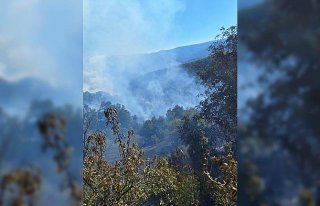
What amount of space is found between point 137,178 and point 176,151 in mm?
541

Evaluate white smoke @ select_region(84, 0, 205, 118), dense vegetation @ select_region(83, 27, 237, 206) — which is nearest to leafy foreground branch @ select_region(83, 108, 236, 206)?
dense vegetation @ select_region(83, 27, 237, 206)

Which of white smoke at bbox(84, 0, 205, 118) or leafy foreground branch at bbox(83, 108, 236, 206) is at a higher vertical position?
white smoke at bbox(84, 0, 205, 118)

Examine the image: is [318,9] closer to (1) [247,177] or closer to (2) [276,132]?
(2) [276,132]

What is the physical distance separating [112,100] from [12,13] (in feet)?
9.69

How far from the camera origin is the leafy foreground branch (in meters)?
4.19

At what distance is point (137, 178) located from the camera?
4.33 meters

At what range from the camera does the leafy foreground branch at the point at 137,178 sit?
419 cm

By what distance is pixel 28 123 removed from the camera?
156 cm

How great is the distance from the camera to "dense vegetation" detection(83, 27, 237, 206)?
4246 millimetres

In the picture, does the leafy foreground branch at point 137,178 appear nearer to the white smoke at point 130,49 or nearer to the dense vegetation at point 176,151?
the dense vegetation at point 176,151

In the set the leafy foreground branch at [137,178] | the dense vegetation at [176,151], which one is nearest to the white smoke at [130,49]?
the dense vegetation at [176,151]

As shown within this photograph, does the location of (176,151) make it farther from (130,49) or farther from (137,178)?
(130,49)

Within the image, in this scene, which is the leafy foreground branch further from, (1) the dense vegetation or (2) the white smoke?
(2) the white smoke

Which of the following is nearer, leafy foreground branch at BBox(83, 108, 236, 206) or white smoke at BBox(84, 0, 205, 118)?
leafy foreground branch at BBox(83, 108, 236, 206)
